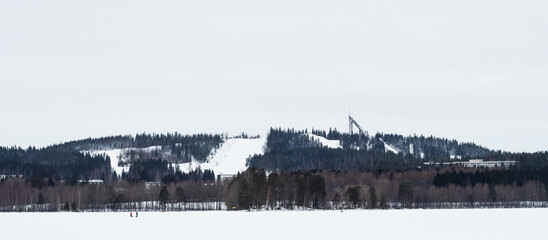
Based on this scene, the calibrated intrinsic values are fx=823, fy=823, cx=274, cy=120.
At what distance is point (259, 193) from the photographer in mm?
140250

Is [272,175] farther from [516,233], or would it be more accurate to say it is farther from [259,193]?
[516,233]

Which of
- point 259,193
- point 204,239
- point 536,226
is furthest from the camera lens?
→ point 259,193

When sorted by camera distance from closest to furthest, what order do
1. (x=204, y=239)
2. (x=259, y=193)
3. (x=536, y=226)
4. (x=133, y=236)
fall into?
(x=204, y=239)
(x=133, y=236)
(x=536, y=226)
(x=259, y=193)

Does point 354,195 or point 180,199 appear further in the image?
point 180,199

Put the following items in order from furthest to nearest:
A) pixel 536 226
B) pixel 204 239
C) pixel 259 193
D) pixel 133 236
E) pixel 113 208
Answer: pixel 113 208 < pixel 259 193 < pixel 536 226 < pixel 133 236 < pixel 204 239

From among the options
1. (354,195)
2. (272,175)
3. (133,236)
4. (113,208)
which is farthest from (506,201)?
(133,236)

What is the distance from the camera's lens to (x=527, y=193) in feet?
518

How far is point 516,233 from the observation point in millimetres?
68125

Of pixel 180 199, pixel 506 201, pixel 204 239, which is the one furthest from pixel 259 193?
pixel 204 239

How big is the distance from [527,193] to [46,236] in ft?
373

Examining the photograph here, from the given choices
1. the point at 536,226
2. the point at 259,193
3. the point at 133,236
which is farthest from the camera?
the point at 259,193

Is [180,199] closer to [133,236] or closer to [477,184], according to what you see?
[477,184]

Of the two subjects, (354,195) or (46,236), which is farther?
(354,195)

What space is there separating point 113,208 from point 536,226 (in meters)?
95.5
